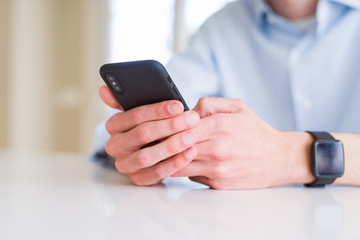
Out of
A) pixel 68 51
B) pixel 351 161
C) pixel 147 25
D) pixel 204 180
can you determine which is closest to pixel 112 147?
pixel 204 180

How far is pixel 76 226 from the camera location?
418 millimetres

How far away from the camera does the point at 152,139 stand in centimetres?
62

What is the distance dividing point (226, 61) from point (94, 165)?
51cm

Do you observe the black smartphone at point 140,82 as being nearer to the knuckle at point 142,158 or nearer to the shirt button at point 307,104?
the knuckle at point 142,158

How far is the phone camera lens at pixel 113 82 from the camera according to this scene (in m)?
0.61

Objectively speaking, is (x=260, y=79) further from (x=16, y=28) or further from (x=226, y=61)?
(x=16, y=28)

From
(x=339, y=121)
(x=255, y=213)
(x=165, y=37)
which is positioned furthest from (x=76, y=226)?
(x=165, y=37)

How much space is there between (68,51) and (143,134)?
3.58 metres

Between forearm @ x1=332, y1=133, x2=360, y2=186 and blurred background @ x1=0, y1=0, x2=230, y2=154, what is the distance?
2.67 m

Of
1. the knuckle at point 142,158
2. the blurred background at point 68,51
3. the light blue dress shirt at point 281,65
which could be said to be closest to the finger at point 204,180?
the knuckle at point 142,158

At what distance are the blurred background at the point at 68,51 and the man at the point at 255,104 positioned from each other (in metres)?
2.16

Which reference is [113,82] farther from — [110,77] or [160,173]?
[160,173]

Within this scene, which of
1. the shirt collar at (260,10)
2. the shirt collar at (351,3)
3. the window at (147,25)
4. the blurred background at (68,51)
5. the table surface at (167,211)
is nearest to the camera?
the table surface at (167,211)

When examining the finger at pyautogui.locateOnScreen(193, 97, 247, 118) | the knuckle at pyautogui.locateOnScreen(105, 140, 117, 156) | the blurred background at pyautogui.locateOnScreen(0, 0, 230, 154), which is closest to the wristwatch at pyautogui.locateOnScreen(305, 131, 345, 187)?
the finger at pyautogui.locateOnScreen(193, 97, 247, 118)
